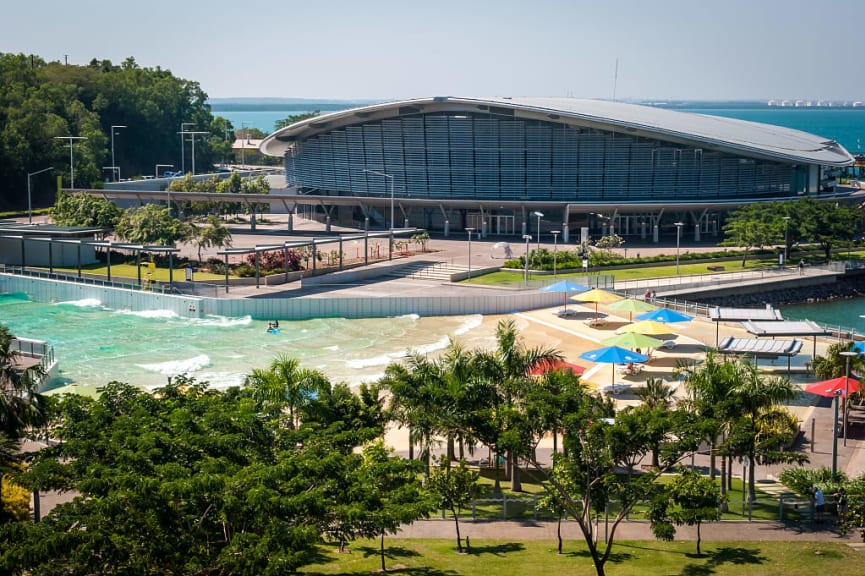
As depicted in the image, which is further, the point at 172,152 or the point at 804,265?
the point at 172,152

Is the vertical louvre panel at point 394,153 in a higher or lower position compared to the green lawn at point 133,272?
higher

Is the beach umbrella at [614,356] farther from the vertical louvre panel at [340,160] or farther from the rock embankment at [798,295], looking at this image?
the vertical louvre panel at [340,160]

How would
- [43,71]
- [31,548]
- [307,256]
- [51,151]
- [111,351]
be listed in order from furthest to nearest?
[43,71], [51,151], [307,256], [111,351], [31,548]

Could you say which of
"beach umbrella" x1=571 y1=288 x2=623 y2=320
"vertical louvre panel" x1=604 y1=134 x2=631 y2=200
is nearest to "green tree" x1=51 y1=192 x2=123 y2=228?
"vertical louvre panel" x1=604 y1=134 x2=631 y2=200

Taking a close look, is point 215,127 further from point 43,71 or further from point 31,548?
point 31,548

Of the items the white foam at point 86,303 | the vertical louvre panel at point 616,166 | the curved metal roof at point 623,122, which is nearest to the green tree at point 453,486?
the white foam at point 86,303

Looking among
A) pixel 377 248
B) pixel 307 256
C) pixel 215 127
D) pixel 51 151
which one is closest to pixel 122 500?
pixel 307 256
